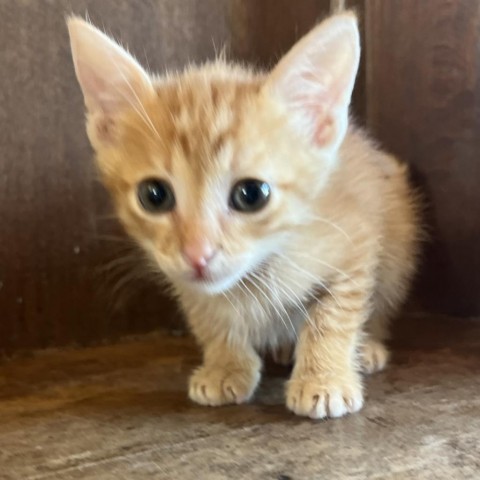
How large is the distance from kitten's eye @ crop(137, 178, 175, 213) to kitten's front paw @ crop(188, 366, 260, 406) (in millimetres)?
268

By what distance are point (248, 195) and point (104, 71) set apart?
274 mm

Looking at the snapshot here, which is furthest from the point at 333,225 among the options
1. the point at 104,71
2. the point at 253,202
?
the point at 104,71

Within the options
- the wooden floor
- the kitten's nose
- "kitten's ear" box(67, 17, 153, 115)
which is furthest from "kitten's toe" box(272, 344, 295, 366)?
"kitten's ear" box(67, 17, 153, 115)

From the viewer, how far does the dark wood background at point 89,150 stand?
1449 millimetres

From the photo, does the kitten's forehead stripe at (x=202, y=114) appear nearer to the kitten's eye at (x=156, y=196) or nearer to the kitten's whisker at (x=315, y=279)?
the kitten's eye at (x=156, y=196)

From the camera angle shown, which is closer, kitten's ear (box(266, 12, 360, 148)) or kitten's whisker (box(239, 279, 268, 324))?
kitten's ear (box(266, 12, 360, 148))

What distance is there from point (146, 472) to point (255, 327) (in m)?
0.33

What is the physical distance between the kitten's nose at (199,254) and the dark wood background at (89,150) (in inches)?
16.9

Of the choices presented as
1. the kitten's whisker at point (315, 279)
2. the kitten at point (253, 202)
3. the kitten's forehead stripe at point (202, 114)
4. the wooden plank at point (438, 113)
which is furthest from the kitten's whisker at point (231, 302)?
the wooden plank at point (438, 113)

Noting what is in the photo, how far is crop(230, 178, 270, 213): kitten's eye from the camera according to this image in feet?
3.56

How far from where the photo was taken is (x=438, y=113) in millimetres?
1501

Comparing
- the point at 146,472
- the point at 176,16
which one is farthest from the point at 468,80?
the point at 146,472

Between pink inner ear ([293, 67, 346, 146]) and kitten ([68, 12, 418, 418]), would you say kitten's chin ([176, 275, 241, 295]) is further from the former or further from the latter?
pink inner ear ([293, 67, 346, 146])

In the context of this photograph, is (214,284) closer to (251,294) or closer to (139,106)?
(251,294)
